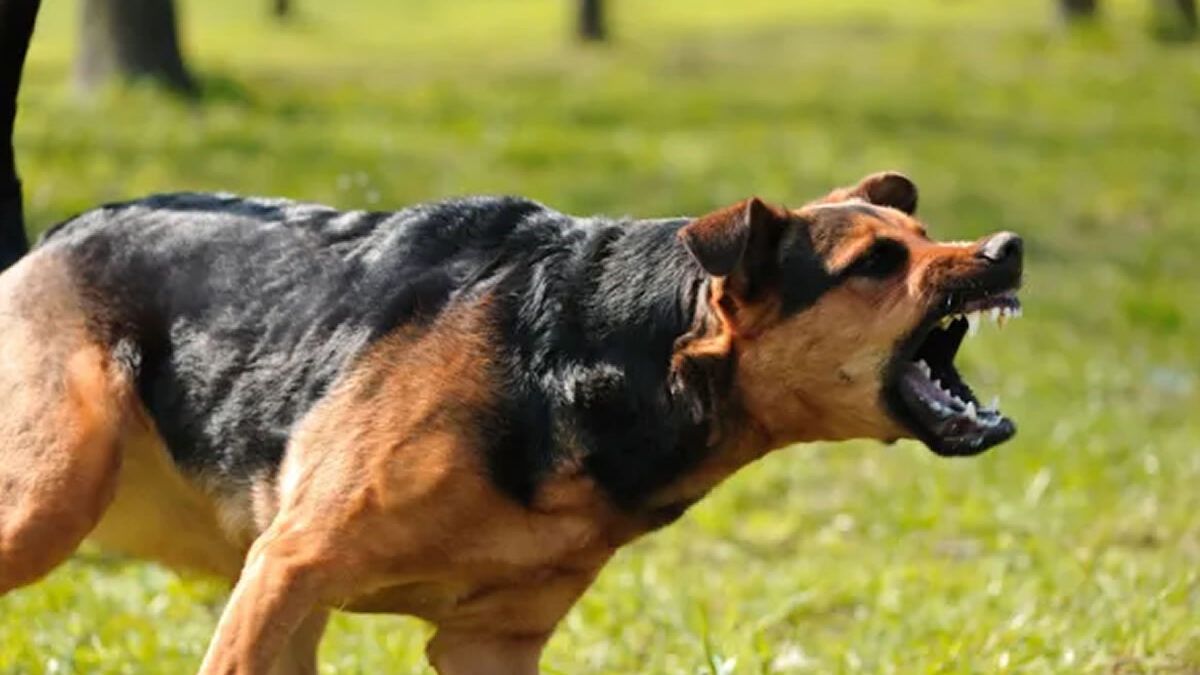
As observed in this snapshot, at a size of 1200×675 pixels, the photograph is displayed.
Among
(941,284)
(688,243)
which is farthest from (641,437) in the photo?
(941,284)

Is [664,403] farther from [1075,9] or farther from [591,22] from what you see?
[591,22]

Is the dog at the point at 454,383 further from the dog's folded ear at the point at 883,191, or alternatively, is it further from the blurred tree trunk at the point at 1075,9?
the blurred tree trunk at the point at 1075,9

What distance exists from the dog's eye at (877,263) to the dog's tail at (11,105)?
270cm

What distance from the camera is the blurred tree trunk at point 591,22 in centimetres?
2906

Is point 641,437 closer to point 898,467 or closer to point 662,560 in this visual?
point 662,560

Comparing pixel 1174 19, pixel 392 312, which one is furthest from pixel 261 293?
pixel 1174 19

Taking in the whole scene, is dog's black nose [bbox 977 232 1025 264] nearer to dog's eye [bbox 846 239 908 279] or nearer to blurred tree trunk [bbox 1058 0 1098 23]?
dog's eye [bbox 846 239 908 279]

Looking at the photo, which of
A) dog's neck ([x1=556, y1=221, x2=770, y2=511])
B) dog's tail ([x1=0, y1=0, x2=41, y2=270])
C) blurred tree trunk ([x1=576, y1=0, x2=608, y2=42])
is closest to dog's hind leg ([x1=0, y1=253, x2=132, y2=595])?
dog's tail ([x1=0, y1=0, x2=41, y2=270])

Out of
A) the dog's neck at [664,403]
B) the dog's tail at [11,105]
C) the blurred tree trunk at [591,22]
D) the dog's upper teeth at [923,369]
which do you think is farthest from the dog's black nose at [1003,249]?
the blurred tree trunk at [591,22]

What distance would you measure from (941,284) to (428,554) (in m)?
1.46

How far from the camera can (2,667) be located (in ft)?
21.2

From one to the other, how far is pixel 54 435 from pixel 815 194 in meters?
11.7

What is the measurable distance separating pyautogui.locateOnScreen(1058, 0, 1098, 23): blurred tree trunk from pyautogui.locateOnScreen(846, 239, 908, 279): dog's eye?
22.7m

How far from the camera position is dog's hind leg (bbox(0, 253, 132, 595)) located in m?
5.39
